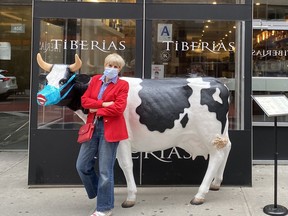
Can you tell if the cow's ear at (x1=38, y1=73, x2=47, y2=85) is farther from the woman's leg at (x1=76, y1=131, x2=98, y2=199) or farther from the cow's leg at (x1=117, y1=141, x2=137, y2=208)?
the cow's leg at (x1=117, y1=141, x2=137, y2=208)

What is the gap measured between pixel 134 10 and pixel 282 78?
125 inches

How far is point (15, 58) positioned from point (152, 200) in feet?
16.4

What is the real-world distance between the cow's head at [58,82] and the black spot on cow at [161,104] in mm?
892

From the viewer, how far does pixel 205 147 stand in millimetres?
5773

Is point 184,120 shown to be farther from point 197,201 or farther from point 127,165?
point 197,201

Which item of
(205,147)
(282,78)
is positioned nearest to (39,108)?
(205,147)

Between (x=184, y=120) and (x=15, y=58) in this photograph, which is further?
(x=15, y=58)

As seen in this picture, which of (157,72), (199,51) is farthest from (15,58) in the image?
(199,51)

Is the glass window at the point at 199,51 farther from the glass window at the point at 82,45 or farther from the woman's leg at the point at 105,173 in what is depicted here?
the woman's leg at the point at 105,173

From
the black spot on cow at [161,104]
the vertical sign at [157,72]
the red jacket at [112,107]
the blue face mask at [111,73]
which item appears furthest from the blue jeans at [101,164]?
the vertical sign at [157,72]

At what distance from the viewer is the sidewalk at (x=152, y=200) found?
536cm

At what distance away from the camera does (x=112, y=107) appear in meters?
4.82

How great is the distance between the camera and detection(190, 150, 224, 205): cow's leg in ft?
18.4

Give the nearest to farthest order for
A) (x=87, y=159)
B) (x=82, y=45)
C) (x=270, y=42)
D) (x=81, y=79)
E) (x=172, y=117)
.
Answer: (x=87, y=159) → (x=81, y=79) → (x=172, y=117) → (x=82, y=45) → (x=270, y=42)
